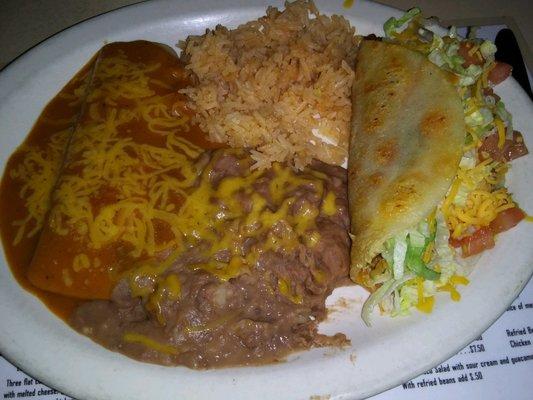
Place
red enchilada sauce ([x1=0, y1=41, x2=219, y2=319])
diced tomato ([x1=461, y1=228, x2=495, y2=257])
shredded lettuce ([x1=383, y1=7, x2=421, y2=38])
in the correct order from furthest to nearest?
shredded lettuce ([x1=383, y1=7, x2=421, y2=38])
red enchilada sauce ([x1=0, y1=41, x2=219, y2=319])
diced tomato ([x1=461, y1=228, x2=495, y2=257])

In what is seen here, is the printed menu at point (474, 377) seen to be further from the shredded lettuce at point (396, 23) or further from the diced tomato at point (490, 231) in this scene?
the shredded lettuce at point (396, 23)

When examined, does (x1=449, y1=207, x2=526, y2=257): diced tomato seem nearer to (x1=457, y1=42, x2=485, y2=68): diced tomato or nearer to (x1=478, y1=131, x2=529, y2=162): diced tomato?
(x1=478, y1=131, x2=529, y2=162): diced tomato

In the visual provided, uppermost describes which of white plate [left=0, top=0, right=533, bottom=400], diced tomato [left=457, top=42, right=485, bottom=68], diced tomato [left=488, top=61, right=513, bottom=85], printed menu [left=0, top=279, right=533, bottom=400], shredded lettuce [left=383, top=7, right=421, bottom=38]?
shredded lettuce [left=383, top=7, right=421, bottom=38]

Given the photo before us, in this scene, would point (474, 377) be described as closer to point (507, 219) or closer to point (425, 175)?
point (507, 219)

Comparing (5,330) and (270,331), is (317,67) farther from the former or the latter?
(5,330)

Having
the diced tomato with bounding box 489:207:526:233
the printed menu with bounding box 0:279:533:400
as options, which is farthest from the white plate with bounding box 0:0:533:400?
the printed menu with bounding box 0:279:533:400

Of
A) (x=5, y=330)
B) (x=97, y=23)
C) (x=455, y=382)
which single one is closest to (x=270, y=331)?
(x=455, y=382)
